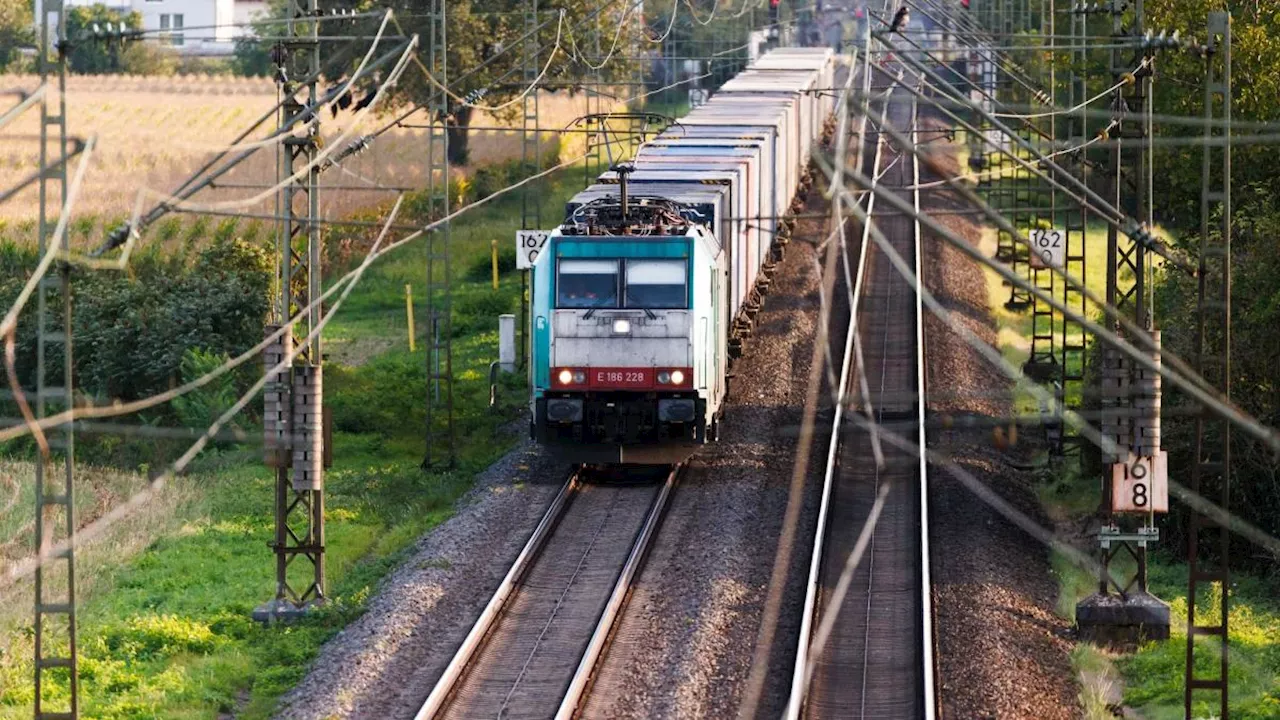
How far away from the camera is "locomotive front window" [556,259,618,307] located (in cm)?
2450

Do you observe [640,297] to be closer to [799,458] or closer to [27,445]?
[799,458]

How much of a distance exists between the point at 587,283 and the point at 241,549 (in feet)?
17.9

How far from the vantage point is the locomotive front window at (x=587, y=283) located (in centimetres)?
2450

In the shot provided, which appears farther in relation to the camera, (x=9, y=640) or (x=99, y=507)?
(x=99, y=507)

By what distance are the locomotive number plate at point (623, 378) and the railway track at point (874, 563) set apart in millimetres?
2707

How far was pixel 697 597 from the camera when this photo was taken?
66.8ft

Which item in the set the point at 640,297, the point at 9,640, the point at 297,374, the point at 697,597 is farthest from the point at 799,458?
the point at 9,640

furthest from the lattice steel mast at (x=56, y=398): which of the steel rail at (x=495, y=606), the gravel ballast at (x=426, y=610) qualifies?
the steel rail at (x=495, y=606)

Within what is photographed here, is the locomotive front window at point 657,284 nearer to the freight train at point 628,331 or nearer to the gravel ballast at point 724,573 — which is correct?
the freight train at point 628,331

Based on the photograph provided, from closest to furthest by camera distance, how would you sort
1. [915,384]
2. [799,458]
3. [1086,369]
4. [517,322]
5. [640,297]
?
[640,297] → [799,458] → [1086,369] → [915,384] → [517,322]

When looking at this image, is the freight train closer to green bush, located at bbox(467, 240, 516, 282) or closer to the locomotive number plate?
the locomotive number plate

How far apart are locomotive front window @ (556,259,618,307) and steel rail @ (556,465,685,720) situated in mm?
2688

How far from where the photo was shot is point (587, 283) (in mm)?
24547

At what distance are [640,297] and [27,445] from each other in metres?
11.6
